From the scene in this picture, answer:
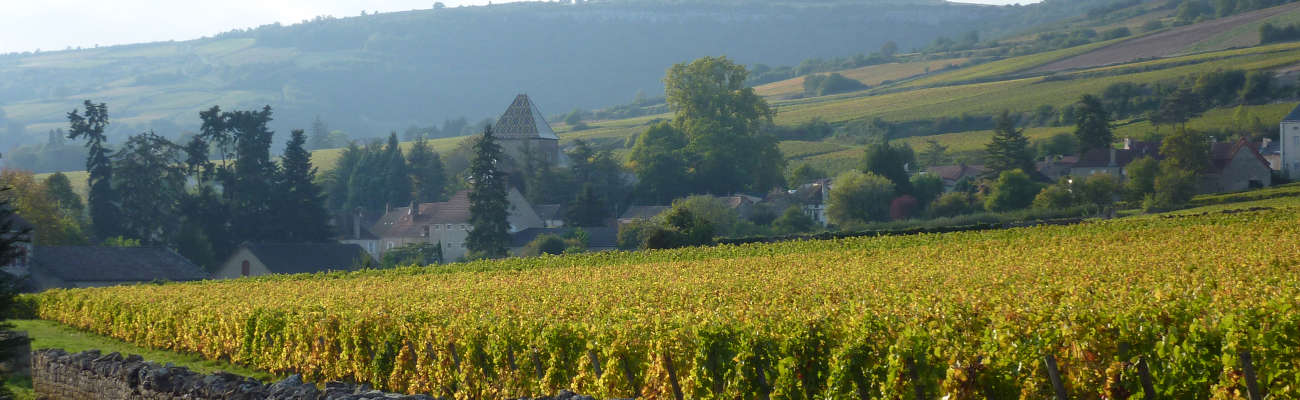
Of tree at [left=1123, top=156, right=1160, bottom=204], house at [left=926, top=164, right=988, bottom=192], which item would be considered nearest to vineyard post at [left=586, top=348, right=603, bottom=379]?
tree at [left=1123, top=156, right=1160, bottom=204]

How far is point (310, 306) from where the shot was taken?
27719mm

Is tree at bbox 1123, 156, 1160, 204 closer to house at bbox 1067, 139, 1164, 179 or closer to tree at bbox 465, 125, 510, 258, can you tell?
house at bbox 1067, 139, 1164, 179

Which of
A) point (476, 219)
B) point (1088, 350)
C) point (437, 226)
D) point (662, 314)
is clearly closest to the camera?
point (1088, 350)

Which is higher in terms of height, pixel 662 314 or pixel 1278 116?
pixel 662 314

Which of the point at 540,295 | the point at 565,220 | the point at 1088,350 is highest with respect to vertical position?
the point at 1088,350

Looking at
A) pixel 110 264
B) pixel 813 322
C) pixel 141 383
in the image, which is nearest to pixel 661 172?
pixel 110 264

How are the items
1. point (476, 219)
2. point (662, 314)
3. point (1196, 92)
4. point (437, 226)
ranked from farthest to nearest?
point (1196, 92) → point (437, 226) → point (476, 219) → point (662, 314)

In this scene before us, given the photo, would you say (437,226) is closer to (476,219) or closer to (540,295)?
(476,219)

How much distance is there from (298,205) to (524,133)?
39793 millimetres

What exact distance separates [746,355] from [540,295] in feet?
44.2

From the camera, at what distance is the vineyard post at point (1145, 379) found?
12188mm

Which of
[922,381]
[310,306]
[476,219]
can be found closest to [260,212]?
[476,219]

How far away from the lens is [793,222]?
8938 cm

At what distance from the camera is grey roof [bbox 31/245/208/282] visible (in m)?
70.1
